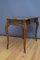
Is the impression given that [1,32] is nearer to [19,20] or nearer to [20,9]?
[20,9]

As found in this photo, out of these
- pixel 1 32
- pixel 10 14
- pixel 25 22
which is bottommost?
pixel 1 32

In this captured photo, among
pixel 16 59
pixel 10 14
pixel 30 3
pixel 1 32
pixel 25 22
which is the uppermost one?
pixel 30 3

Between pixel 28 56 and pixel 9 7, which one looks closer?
pixel 28 56

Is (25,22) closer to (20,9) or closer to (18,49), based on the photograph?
(18,49)

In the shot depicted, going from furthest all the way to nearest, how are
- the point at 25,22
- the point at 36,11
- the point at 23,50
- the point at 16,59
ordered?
the point at 36,11
the point at 23,50
the point at 25,22
the point at 16,59

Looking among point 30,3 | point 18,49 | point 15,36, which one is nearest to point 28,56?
point 18,49

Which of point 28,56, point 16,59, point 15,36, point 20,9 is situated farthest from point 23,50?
point 20,9

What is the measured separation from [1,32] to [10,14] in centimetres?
57

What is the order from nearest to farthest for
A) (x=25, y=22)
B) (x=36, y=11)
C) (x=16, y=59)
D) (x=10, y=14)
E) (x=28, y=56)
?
(x=16, y=59), (x=28, y=56), (x=25, y=22), (x=36, y=11), (x=10, y=14)

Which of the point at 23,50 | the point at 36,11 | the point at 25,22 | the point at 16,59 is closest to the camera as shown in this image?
the point at 16,59

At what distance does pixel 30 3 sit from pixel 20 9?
0.97 feet

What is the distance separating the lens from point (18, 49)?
228cm

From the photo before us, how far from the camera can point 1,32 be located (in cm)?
341

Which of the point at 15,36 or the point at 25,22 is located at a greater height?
the point at 25,22
